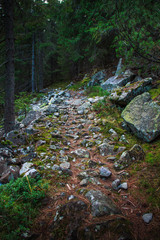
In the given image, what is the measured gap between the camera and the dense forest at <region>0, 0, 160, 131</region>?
294 cm

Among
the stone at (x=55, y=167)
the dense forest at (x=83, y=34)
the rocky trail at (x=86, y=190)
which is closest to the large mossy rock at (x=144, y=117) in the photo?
the rocky trail at (x=86, y=190)

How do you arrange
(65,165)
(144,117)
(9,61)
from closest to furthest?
(65,165) < (144,117) < (9,61)

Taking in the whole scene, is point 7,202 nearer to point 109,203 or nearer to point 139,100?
point 109,203

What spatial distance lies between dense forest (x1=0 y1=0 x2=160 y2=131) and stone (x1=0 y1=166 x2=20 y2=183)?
318 centimetres

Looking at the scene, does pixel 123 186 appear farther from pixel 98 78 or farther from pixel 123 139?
pixel 98 78

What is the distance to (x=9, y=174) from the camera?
2328mm

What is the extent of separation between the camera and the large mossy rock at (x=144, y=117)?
3.14m

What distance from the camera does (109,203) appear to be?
1.79m

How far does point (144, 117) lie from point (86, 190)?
8.42ft

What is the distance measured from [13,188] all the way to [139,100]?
4.11 m

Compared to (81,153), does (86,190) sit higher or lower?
higher

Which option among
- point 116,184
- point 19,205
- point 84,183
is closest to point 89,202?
point 84,183

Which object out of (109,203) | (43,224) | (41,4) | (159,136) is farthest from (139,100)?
(41,4)

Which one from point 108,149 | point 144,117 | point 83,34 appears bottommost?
point 108,149
